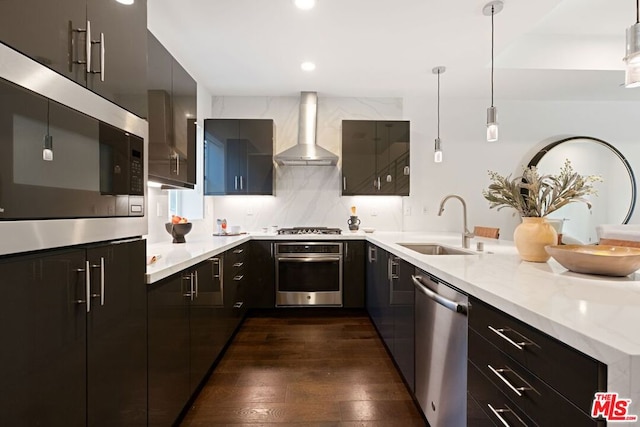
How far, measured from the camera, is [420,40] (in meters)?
2.64

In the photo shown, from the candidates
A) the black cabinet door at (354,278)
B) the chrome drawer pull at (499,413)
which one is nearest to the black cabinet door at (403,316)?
the chrome drawer pull at (499,413)

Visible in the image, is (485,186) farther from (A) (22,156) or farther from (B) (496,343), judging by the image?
(A) (22,156)

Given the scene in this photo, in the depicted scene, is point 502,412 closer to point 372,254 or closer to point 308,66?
point 372,254

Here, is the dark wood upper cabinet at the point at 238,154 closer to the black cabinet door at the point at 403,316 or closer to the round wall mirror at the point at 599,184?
the black cabinet door at the point at 403,316

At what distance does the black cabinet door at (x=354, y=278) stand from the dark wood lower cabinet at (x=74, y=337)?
2400mm

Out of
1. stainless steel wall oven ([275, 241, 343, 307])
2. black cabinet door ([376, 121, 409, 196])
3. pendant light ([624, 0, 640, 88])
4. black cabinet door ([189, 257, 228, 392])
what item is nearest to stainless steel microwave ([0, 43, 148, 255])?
black cabinet door ([189, 257, 228, 392])

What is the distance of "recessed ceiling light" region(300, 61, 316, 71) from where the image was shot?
307cm

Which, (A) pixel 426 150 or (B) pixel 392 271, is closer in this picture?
(B) pixel 392 271

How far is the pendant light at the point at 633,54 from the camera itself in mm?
1230

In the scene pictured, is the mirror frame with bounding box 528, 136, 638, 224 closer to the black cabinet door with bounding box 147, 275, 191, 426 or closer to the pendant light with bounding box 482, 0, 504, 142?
the pendant light with bounding box 482, 0, 504, 142

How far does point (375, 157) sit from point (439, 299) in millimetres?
2616

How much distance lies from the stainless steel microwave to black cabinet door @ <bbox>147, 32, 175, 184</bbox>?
2.11 feet

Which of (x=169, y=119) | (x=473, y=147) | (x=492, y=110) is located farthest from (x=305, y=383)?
(x=473, y=147)

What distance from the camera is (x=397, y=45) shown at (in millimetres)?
2719
